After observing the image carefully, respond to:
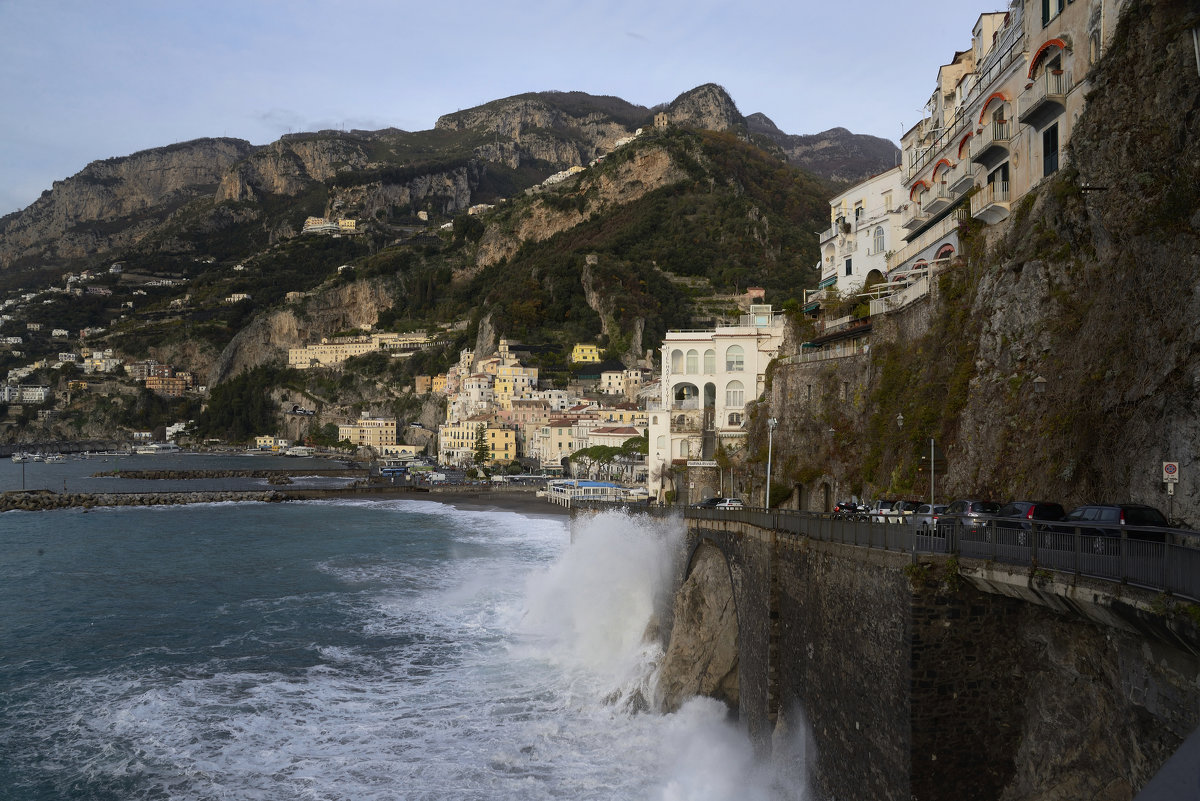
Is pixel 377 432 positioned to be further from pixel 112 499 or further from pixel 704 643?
pixel 704 643

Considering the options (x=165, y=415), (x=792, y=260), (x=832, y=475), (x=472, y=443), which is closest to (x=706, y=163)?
(x=792, y=260)

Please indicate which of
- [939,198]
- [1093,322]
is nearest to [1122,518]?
[1093,322]

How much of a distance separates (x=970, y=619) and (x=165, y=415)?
204 metres

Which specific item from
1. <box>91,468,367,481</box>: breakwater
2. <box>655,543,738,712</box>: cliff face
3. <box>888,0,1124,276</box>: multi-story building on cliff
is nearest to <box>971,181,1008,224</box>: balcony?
<box>888,0,1124,276</box>: multi-story building on cliff

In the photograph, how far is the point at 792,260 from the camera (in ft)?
435

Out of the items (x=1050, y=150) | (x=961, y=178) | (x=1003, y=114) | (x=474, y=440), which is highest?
(x=1003, y=114)

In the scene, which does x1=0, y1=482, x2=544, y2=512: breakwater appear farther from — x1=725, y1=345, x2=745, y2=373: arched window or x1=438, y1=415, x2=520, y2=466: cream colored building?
x1=725, y1=345, x2=745, y2=373: arched window

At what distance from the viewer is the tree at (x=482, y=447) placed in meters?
106

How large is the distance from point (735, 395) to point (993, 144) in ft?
74.1

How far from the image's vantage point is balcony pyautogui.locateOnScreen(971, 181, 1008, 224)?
20000 millimetres

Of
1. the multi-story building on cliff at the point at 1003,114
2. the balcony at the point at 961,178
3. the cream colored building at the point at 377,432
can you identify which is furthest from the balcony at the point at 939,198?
the cream colored building at the point at 377,432

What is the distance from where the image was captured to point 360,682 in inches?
923

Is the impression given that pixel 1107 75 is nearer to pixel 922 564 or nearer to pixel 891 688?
pixel 922 564

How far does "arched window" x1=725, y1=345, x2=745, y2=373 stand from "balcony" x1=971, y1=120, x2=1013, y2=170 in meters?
20.8
